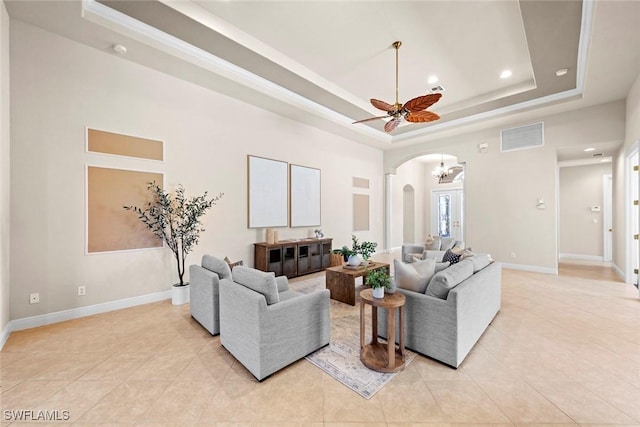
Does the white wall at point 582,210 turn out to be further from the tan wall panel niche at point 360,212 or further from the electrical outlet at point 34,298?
the electrical outlet at point 34,298

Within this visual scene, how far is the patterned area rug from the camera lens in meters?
2.00

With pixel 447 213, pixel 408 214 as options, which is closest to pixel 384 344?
pixel 408 214

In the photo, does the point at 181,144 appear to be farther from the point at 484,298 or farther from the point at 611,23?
the point at 611,23

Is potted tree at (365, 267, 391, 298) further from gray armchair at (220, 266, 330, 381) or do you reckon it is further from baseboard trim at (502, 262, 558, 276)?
baseboard trim at (502, 262, 558, 276)

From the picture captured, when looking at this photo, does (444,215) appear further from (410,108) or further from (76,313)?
(76,313)

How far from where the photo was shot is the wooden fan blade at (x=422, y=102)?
122 inches

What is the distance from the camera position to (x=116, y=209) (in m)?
3.56

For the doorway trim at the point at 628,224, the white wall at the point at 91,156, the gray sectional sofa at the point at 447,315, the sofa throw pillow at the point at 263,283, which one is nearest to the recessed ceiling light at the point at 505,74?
the doorway trim at the point at 628,224

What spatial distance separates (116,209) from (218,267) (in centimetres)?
187

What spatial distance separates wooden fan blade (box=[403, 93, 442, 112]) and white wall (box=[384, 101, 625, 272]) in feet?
12.6

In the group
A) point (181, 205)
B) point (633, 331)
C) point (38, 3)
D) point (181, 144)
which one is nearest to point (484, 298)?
point (633, 331)

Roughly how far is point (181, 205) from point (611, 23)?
5767mm

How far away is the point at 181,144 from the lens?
4.16m

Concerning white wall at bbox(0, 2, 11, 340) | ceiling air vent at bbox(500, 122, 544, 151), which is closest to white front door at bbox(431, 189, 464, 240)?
ceiling air vent at bbox(500, 122, 544, 151)
